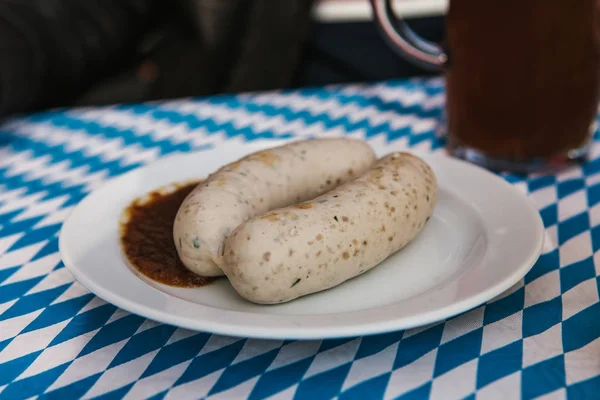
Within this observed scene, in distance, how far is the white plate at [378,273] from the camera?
0.79 meters

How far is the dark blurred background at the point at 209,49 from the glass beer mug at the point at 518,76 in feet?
4.05

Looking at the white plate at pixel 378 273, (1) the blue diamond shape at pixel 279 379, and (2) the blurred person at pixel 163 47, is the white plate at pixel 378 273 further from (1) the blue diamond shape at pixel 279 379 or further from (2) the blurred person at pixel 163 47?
(2) the blurred person at pixel 163 47

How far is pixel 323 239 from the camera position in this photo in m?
0.90

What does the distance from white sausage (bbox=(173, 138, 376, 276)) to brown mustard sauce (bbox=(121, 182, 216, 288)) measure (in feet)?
0.10

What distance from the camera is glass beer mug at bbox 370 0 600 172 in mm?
1305

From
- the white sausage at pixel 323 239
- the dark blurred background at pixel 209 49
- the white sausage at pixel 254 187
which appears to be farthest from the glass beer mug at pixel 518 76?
the dark blurred background at pixel 209 49

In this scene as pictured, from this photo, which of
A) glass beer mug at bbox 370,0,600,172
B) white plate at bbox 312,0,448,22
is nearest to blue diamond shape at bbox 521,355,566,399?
glass beer mug at bbox 370,0,600,172

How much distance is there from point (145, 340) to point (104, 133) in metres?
1.06

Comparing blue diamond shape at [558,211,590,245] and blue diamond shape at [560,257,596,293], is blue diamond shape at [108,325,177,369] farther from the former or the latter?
blue diamond shape at [558,211,590,245]

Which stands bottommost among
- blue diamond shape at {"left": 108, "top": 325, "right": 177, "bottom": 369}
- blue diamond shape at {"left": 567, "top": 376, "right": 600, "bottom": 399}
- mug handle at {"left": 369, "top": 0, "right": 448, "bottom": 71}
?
blue diamond shape at {"left": 108, "top": 325, "right": 177, "bottom": 369}

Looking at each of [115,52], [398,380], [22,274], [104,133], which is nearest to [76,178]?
[104,133]

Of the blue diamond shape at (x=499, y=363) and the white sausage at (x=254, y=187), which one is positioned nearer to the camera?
the blue diamond shape at (x=499, y=363)

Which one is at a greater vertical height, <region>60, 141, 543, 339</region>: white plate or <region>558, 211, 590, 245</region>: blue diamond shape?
<region>60, 141, 543, 339</region>: white plate

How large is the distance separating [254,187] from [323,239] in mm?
208
